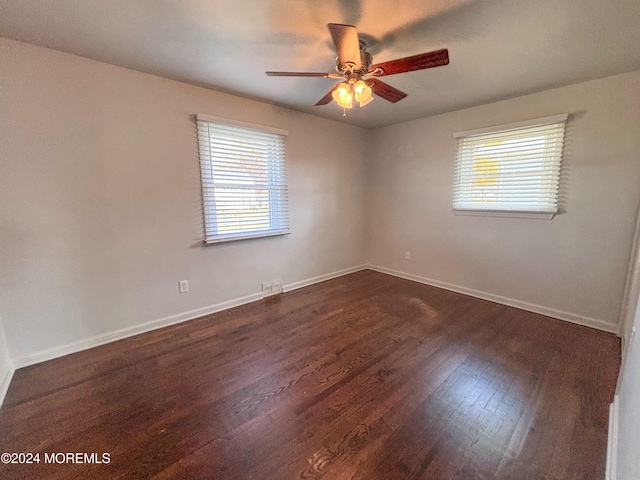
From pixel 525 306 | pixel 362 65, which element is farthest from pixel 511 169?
pixel 362 65

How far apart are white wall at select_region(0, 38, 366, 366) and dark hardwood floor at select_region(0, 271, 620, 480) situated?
1.17 ft

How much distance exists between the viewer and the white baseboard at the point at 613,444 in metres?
1.18

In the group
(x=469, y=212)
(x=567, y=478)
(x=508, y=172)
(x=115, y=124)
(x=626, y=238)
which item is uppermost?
(x=115, y=124)

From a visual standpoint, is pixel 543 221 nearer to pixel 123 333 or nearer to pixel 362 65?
pixel 362 65

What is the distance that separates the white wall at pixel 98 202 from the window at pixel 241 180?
0.11m

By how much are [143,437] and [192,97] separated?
275cm

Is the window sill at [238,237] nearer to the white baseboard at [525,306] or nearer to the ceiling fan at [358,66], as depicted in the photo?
the ceiling fan at [358,66]

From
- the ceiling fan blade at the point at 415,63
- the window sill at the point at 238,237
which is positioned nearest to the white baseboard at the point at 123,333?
the window sill at the point at 238,237

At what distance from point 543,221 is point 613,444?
2168 mm

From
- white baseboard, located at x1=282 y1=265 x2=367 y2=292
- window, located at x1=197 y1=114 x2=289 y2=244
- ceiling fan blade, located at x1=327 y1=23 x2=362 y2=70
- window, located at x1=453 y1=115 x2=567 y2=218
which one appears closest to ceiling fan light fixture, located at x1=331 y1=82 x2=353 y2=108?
ceiling fan blade, located at x1=327 y1=23 x2=362 y2=70

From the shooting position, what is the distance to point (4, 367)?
6.04 feet

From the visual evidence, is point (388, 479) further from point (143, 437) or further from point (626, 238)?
point (626, 238)

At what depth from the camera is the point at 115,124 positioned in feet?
7.39

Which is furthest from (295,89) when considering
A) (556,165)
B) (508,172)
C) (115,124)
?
(556,165)
